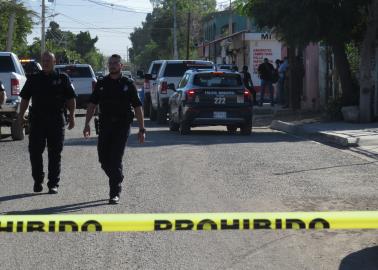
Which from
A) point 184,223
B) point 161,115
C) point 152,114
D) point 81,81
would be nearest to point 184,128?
point 161,115

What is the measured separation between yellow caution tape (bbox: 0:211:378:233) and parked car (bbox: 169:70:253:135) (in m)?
14.2

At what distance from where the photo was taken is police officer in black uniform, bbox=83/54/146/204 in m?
9.55

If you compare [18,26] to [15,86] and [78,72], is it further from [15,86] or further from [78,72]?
[15,86]

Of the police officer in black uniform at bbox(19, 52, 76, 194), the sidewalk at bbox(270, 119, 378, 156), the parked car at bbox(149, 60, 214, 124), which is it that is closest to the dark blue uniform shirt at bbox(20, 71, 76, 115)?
the police officer in black uniform at bbox(19, 52, 76, 194)

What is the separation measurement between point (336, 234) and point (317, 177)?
4.21 m

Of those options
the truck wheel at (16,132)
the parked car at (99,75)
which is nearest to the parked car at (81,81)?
the parked car at (99,75)

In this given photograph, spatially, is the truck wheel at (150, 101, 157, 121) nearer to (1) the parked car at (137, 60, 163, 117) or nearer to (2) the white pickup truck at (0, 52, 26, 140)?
(1) the parked car at (137, 60, 163, 117)

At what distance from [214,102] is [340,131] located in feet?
9.87

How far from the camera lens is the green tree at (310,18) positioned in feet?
69.2

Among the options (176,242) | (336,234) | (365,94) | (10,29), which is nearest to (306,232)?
(336,234)

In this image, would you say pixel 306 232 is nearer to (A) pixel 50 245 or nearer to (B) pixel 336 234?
(B) pixel 336 234

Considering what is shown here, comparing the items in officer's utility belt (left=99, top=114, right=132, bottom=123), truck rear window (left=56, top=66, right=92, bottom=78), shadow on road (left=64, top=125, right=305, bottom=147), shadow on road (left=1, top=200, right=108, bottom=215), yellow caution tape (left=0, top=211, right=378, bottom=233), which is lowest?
shadow on road (left=1, top=200, right=108, bottom=215)

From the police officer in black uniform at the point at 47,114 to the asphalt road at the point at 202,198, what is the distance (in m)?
0.33

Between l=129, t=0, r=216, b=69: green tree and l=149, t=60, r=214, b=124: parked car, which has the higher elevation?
l=129, t=0, r=216, b=69: green tree
